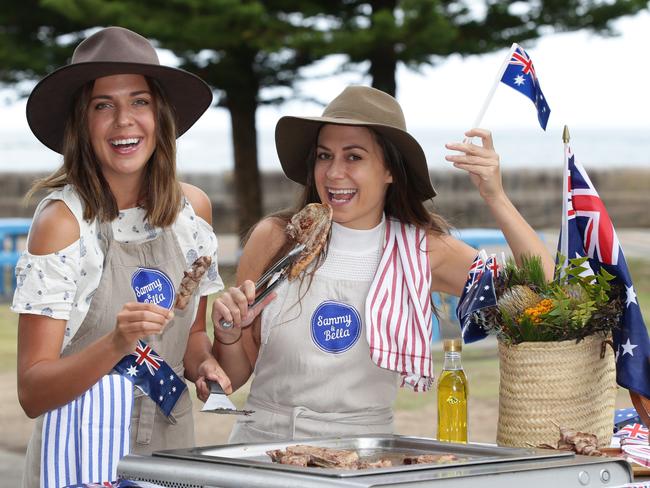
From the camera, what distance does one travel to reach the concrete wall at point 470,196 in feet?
60.7

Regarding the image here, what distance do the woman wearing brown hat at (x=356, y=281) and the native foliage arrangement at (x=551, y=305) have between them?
0.23 metres

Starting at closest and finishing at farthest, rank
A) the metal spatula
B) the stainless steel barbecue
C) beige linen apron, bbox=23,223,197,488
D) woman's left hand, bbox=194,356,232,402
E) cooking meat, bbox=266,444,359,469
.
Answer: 1. the stainless steel barbecue
2. cooking meat, bbox=266,444,359,469
3. the metal spatula
4. woman's left hand, bbox=194,356,232,402
5. beige linen apron, bbox=23,223,197,488

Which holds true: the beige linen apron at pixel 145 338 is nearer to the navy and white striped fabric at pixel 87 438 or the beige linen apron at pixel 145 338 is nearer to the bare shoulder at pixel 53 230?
the bare shoulder at pixel 53 230

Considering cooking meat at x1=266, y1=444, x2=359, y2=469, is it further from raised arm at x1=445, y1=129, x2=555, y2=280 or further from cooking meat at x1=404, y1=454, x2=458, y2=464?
raised arm at x1=445, y1=129, x2=555, y2=280

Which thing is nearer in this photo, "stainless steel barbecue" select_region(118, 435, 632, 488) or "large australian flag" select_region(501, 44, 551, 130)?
"stainless steel barbecue" select_region(118, 435, 632, 488)

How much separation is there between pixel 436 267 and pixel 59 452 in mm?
1221

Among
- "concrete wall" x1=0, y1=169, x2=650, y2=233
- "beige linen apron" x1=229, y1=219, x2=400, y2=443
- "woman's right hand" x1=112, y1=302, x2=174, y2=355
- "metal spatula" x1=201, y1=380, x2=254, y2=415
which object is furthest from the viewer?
"concrete wall" x1=0, y1=169, x2=650, y2=233

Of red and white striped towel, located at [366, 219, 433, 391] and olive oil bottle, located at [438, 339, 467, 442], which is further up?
red and white striped towel, located at [366, 219, 433, 391]

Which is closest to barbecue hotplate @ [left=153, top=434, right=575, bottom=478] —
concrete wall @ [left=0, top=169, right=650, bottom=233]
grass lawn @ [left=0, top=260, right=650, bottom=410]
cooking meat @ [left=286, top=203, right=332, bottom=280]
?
cooking meat @ [left=286, top=203, right=332, bottom=280]

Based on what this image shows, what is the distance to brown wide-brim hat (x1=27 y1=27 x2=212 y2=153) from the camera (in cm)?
288

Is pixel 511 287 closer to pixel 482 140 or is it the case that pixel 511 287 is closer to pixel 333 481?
pixel 482 140

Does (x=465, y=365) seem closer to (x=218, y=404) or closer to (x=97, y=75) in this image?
(x=97, y=75)

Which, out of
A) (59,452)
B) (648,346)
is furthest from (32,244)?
(648,346)

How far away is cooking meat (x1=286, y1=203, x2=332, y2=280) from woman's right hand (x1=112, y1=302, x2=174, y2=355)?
18.9 inches
